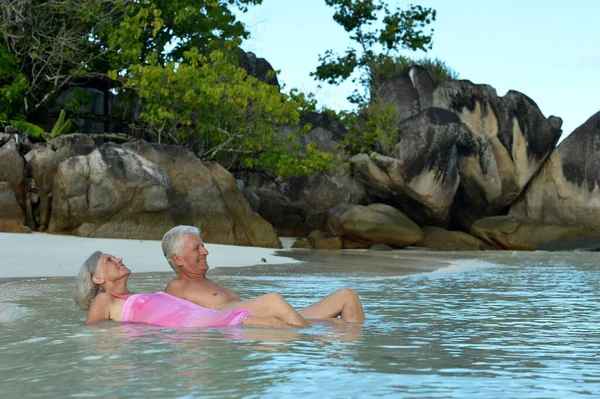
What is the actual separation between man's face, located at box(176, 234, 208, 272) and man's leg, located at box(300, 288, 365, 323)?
2.89 ft

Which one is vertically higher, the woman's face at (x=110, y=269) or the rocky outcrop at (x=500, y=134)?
the rocky outcrop at (x=500, y=134)

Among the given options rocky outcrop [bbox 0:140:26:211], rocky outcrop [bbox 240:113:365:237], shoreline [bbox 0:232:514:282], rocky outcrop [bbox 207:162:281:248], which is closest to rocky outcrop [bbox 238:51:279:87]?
rocky outcrop [bbox 240:113:365:237]

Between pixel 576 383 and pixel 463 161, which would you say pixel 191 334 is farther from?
pixel 463 161

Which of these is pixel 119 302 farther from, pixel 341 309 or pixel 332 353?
pixel 332 353

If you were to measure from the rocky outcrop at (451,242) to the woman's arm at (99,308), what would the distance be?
67.4 ft

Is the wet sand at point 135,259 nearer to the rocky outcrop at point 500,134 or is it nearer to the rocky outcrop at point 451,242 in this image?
the rocky outcrop at point 451,242

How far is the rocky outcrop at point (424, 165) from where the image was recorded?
27391mm

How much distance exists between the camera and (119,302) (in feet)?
21.3

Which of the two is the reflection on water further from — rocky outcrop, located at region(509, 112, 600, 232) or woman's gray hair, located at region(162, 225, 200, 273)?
rocky outcrop, located at region(509, 112, 600, 232)

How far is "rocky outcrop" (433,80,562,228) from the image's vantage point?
28.8 meters

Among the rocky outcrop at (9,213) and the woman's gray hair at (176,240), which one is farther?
the rocky outcrop at (9,213)

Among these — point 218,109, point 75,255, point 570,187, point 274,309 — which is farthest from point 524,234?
point 274,309

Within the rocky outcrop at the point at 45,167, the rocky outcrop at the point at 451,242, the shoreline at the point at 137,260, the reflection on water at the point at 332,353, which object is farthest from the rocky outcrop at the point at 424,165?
the reflection on water at the point at 332,353

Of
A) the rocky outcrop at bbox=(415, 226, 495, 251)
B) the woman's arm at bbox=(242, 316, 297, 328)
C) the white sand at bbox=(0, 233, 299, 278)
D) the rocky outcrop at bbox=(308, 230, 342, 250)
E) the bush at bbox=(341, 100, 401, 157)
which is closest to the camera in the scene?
the woman's arm at bbox=(242, 316, 297, 328)
